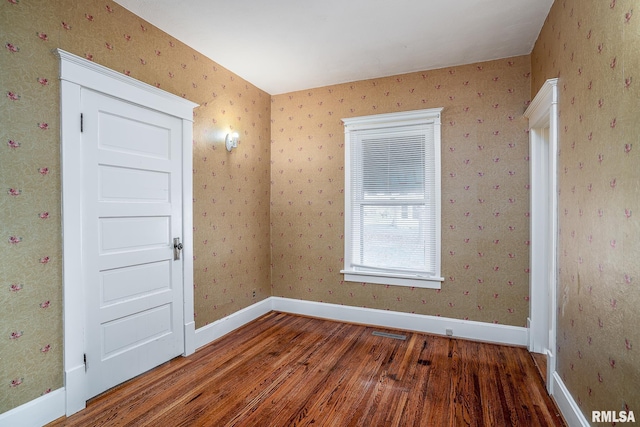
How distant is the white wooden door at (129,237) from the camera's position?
2.24 meters

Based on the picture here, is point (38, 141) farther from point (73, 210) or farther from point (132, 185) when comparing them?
point (132, 185)

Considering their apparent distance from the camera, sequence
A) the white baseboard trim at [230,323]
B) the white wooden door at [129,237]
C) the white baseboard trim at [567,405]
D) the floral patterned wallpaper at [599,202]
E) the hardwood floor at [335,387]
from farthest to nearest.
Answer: the white baseboard trim at [230,323] < the white wooden door at [129,237] < the hardwood floor at [335,387] < the white baseboard trim at [567,405] < the floral patterned wallpaper at [599,202]

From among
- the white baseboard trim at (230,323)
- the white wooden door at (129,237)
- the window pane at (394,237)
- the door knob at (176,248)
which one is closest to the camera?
the white wooden door at (129,237)

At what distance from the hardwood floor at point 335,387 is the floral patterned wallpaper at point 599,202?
51cm

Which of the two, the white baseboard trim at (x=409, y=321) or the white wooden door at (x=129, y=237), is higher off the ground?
the white wooden door at (x=129, y=237)

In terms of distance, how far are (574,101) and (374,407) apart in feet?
7.59

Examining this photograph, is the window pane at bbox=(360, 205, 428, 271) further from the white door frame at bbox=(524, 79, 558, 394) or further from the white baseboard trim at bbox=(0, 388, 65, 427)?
the white baseboard trim at bbox=(0, 388, 65, 427)

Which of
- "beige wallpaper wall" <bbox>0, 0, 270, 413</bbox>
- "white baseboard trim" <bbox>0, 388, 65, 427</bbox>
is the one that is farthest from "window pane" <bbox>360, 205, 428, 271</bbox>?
"white baseboard trim" <bbox>0, 388, 65, 427</bbox>

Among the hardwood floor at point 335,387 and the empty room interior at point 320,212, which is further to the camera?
the hardwood floor at point 335,387

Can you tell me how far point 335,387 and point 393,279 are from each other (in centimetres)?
150

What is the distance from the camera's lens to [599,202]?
1.63 metres

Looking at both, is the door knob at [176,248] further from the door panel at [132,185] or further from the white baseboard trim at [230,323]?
the white baseboard trim at [230,323]

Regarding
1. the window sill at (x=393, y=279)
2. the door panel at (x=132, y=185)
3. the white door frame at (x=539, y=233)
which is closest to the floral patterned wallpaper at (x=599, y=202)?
the white door frame at (x=539, y=233)

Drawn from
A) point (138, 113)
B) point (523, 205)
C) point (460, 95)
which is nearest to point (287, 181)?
point (138, 113)
